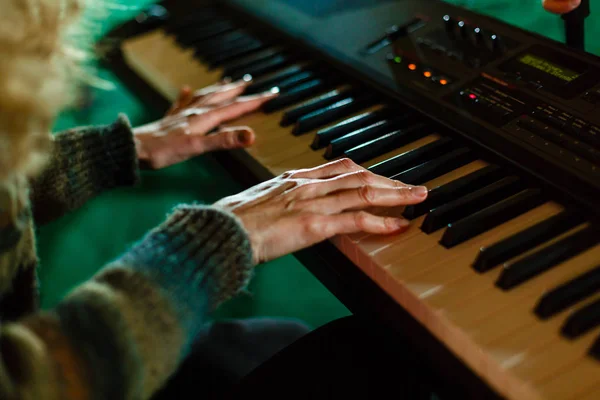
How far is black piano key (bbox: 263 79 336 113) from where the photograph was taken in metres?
1.24

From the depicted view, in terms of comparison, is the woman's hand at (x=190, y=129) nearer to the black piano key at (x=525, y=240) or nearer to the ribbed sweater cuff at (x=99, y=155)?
the ribbed sweater cuff at (x=99, y=155)

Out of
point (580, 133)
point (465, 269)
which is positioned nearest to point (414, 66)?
point (580, 133)

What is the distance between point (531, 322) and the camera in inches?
26.7

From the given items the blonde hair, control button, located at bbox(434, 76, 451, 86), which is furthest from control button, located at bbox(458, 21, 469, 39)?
the blonde hair

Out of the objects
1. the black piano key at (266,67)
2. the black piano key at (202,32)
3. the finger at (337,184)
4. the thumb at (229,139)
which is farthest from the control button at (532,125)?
the black piano key at (202,32)

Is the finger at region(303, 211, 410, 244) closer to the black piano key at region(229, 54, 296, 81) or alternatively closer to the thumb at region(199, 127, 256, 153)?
the thumb at region(199, 127, 256, 153)

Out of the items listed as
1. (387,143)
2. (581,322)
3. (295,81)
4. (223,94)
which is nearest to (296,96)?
(295,81)

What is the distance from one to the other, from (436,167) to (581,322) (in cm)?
35

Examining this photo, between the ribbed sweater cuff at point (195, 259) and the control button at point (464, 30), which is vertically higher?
the control button at point (464, 30)

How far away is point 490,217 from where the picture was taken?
2.70 feet

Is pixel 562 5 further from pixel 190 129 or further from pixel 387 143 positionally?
pixel 190 129

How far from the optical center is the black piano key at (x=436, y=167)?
3.05 feet

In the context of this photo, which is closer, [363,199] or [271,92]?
[363,199]

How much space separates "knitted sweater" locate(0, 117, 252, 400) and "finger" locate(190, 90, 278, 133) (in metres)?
0.43
